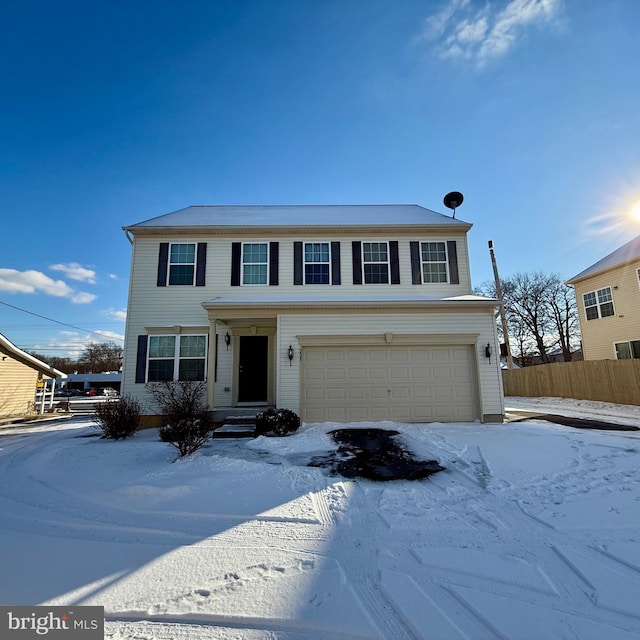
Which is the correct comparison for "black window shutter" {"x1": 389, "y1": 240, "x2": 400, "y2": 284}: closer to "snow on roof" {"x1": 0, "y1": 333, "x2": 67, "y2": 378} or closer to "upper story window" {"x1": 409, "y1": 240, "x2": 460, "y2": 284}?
"upper story window" {"x1": 409, "y1": 240, "x2": 460, "y2": 284}

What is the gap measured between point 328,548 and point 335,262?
30.2 ft

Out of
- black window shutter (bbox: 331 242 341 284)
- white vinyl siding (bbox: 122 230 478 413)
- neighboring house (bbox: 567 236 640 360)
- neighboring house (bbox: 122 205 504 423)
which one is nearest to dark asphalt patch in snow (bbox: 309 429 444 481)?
neighboring house (bbox: 122 205 504 423)

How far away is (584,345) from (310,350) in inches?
646

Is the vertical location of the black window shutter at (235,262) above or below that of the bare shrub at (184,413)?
above

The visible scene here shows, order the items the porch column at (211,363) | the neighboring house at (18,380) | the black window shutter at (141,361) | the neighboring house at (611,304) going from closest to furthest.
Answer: the porch column at (211,363) → the black window shutter at (141,361) → the neighboring house at (611,304) → the neighboring house at (18,380)

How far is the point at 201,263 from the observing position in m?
11.3

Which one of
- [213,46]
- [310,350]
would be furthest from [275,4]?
[310,350]

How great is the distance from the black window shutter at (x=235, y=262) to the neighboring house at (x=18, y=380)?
13.3 m

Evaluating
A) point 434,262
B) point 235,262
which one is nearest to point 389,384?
point 434,262

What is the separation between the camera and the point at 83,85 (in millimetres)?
9086

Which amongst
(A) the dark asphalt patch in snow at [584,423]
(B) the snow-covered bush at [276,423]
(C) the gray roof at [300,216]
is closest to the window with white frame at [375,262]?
(C) the gray roof at [300,216]

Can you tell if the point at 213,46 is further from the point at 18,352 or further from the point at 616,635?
the point at 18,352

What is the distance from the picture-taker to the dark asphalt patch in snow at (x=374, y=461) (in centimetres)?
542

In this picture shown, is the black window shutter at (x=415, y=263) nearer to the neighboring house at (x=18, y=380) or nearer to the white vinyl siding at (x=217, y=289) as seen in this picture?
the white vinyl siding at (x=217, y=289)
